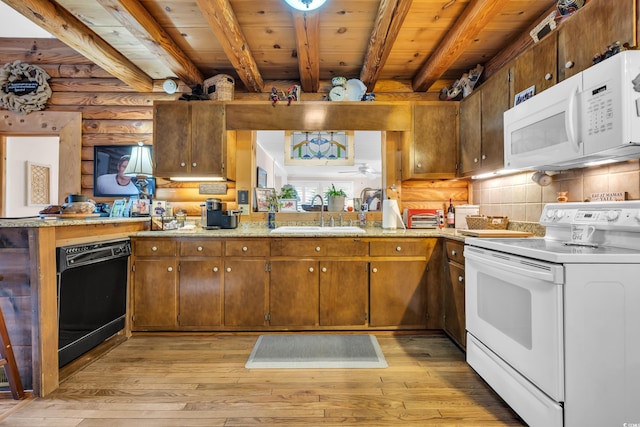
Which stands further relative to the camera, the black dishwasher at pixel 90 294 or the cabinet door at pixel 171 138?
the cabinet door at pixel 171 138

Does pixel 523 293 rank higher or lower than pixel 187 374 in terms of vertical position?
higher

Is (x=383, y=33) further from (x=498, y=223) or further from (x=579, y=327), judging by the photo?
(x=579, y=327)

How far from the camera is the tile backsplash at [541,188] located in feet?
5.70

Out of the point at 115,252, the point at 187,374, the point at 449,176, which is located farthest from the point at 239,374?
the point at 449,176

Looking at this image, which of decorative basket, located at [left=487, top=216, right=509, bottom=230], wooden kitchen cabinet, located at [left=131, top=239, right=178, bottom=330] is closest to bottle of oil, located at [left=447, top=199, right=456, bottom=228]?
decorative basket, located at [left=487, top=216, right=509, bottom=230]

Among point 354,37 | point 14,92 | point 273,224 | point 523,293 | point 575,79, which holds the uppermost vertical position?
point 354,37

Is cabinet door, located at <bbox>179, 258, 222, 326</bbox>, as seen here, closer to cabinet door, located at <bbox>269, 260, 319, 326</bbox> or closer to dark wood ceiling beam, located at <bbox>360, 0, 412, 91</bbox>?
cabinet door, located at <bbox>269, 260, 319, 326</bbox>

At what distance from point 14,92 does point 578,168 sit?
5.12m

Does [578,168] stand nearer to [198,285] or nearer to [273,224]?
[273,224]

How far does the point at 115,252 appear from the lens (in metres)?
2.39

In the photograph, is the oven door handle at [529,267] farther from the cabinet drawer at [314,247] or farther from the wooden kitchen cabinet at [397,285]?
the cabinet drawer at [314,247]

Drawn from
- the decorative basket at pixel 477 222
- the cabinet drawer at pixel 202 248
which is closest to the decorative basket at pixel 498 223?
the decorative basket at pixel 477 222

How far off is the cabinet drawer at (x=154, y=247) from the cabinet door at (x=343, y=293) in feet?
4.19

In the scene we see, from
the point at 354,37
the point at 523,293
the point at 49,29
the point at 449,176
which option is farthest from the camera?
the point at 449,176
